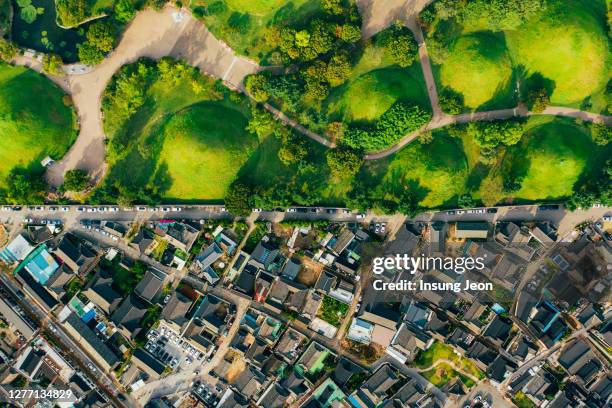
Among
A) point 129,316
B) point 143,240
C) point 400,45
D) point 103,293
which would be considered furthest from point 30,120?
point 400,45

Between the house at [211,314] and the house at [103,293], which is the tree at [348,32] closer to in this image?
the house at [211,314]

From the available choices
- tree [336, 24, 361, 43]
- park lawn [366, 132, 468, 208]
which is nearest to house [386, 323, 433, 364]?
park lawn [366, 132, 468, 208]

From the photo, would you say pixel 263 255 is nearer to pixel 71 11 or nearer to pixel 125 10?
pixel 125 10

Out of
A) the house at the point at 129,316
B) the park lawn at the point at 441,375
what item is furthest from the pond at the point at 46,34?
the park lawn at the point at 441,375

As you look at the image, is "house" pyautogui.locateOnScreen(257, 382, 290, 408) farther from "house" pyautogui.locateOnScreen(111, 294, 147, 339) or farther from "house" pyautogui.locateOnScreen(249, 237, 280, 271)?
"house" pyautogui.locateOnScreen(111, 294, 147, 339)

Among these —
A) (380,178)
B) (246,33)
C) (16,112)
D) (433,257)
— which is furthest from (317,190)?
(16,112)

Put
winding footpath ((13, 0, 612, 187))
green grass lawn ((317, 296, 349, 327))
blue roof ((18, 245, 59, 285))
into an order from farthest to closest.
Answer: green grass lawn ((317, 296, 349, 327)), winding footpath ((13, 0, 612, 187)), blue roof ((18, 245, 59, 285))

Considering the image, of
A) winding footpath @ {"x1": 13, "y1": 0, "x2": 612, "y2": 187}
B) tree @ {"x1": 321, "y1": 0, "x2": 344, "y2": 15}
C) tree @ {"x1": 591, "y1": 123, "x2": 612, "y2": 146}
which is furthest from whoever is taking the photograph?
winding footpath @ {"x1": 13, "y1": 0, "x2": 612, "y2": 187}
